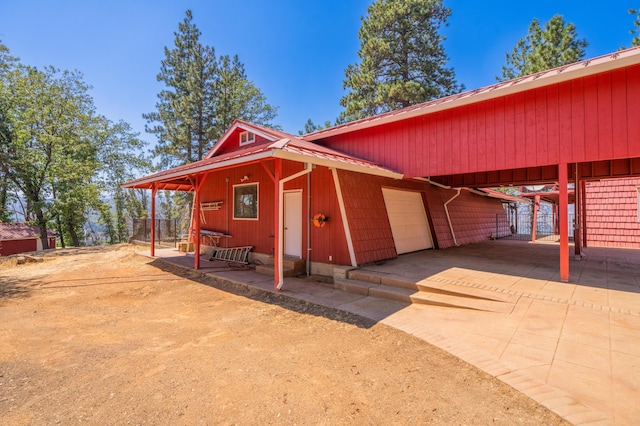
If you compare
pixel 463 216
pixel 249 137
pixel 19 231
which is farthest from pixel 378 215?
pixel 19 231

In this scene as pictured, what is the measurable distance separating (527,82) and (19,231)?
26.9 meters

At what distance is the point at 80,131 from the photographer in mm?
18828

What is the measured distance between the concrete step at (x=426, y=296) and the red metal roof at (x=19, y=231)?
2282cm

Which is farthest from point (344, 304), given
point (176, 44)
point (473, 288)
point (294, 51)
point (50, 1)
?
Result: point (176, 44)

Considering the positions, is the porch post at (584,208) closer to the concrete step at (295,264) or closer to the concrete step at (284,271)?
the concrete step at (295,264)

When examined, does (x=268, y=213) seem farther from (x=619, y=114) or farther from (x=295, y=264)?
(x=619, y=114)

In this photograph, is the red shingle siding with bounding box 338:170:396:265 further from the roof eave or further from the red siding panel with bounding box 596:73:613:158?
the red siding panel with bounding box 596:73:613:158

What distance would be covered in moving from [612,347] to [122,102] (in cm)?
2336

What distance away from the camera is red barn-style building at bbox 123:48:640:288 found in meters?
4.83

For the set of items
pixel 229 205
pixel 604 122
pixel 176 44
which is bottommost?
pixel 229 205

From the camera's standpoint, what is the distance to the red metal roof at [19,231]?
1764cm

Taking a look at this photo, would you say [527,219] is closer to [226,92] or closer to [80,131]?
[226,92]

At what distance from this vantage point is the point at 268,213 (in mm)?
7840

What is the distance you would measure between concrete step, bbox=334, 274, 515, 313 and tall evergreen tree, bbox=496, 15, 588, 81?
63.2ft
